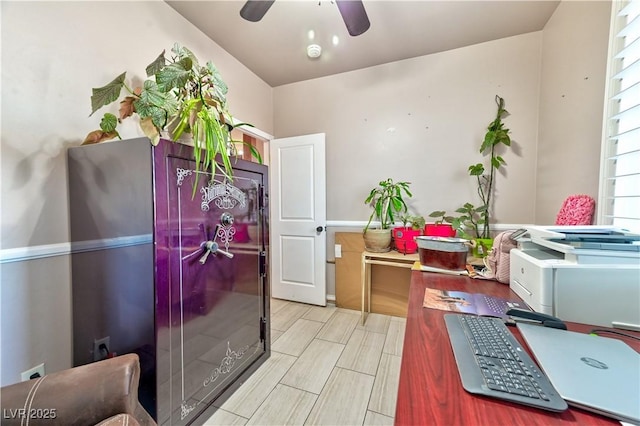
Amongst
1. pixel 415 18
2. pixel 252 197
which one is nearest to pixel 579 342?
pixel 252 197

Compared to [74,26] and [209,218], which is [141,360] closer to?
[209,218]

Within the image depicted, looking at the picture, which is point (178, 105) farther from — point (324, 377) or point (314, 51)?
point (324, 377)

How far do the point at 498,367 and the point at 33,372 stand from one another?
6.41ft

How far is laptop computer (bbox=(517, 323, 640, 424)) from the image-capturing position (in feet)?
Result: 1.53

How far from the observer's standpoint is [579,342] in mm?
662

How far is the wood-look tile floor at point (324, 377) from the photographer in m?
1.36

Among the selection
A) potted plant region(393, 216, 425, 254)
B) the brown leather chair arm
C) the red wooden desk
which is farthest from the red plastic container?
the brown leather chair arm

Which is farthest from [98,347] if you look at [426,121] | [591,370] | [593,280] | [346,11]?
[426,121]

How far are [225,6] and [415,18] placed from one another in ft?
4.87

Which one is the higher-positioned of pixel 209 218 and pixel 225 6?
pixel 225 6

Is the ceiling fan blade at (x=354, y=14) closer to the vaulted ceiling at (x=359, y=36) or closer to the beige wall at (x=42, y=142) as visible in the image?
the vaulted ceiling at (x=359, y=36)

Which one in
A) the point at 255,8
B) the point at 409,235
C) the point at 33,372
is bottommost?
the point at 33,372

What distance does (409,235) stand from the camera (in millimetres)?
2383

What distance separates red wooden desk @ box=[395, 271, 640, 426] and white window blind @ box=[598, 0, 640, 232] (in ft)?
2.68
